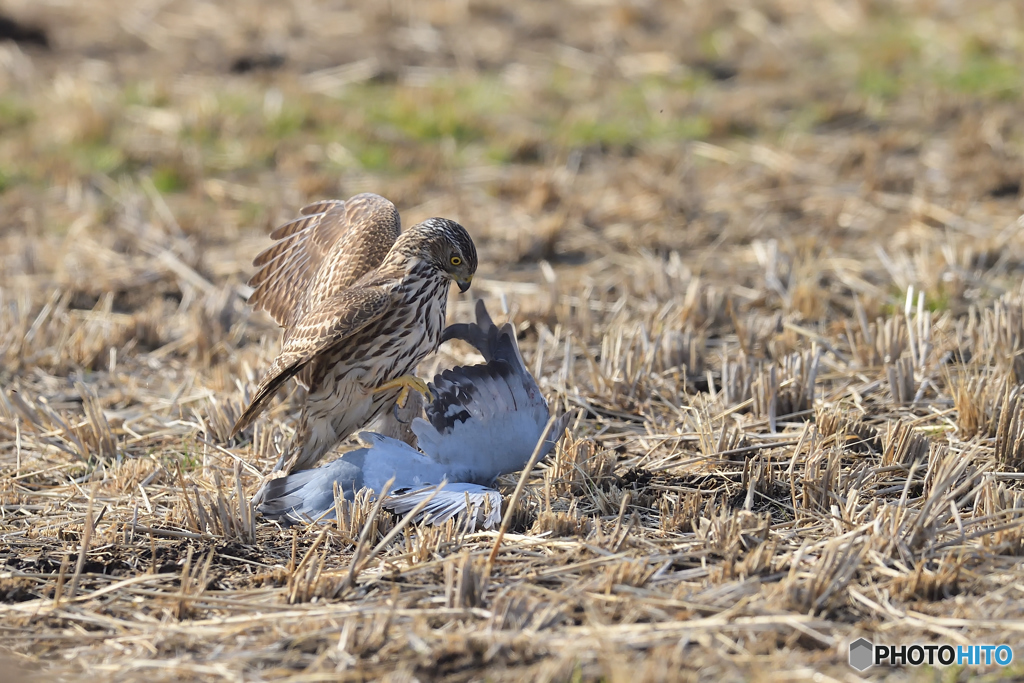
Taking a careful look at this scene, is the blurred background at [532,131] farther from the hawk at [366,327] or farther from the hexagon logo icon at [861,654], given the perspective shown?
the hexagon logo icon at [861,654]

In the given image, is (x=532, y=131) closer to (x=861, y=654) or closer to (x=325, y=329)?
(x=325, y=329)

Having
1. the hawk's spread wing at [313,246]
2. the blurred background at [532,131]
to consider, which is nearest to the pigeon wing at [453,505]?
the hawk's spread wing at [313,246]

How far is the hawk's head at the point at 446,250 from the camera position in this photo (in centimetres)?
430

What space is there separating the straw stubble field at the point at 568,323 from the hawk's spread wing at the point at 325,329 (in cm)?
47

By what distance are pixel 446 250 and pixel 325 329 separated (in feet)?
1.83

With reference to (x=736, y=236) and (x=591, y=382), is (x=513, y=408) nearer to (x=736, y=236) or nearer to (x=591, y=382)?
(x=591, y=382)

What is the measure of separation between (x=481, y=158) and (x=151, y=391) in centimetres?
416

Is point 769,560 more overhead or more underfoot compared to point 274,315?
more underfoot

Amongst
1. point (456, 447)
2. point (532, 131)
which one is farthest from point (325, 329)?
point (532, 131)

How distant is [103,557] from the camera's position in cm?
374

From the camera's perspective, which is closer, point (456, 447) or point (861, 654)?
point (861, 654)

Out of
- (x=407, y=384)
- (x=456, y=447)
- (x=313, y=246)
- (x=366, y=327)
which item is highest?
(x=313, y=246)

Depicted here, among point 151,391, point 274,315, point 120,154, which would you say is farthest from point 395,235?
point 120,154

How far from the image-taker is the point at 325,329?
4.20m
